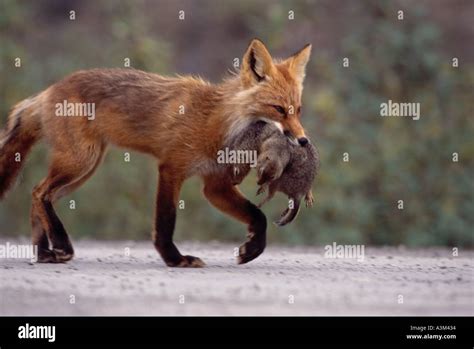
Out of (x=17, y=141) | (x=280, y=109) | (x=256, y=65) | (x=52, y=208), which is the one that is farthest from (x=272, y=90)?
(x=17, y=141)

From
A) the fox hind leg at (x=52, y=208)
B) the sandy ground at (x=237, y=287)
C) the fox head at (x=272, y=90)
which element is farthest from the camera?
the fox hind leg at (x=52, y=208)

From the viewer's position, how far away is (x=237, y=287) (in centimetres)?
744

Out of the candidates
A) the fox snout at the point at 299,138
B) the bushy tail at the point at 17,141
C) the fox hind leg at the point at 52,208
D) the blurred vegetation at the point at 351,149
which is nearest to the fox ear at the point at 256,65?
the fox snout at the point at 299,138

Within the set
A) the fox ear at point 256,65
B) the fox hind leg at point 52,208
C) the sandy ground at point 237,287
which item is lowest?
the sandy ground at point 237,287

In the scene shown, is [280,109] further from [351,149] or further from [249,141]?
[351,149]

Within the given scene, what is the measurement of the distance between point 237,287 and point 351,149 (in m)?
7.84

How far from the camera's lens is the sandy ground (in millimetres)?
6637

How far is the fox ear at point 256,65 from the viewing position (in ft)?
28.5

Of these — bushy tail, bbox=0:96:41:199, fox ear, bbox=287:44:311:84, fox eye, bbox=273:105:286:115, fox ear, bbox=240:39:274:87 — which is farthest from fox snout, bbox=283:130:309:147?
bushy tail, bbox=0:96:41:199

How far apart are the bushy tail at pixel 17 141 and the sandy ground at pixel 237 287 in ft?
3.12

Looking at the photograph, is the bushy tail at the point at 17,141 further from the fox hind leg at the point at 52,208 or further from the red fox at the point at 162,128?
the fox hind leg at the point at 52,208

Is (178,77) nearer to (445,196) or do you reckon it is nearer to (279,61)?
(279,61)

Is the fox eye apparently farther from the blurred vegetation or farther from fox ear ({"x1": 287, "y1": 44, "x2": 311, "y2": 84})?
the blurred vegetation

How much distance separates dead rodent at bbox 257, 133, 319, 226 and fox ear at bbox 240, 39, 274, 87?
2.32 ft
